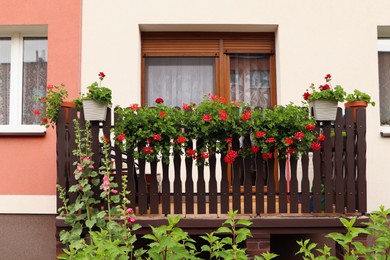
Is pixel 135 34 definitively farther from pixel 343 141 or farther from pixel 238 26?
pixel 343 141

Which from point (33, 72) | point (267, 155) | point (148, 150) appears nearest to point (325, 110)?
point (267, 155)

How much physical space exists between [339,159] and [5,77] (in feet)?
15.5

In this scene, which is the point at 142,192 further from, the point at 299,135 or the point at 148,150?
the point at 299,135

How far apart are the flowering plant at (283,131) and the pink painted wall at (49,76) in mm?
2859

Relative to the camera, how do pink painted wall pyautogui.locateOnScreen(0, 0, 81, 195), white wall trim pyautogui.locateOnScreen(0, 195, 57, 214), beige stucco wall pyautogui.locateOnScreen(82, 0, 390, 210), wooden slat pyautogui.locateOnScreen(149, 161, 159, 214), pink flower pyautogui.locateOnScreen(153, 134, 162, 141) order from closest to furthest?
pink flower pyautogui.locateOnScreen(153, 134, 162, 141)
wooden slat pyautogui.locateOnScreen(149, 161, 159, 214)
white wall trim pyautogui.locateOnScreen(0, 195, 57, 214)
pink painted wall pyautogui.locateOnScreen(0, 0, 81, 195)
beige stucco wall pyautogui.locateOnScreen(82, 0, 390, 210)

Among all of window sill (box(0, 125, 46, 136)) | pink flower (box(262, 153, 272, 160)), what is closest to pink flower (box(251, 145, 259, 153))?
pink flower (box(262, 153, 272, 160))

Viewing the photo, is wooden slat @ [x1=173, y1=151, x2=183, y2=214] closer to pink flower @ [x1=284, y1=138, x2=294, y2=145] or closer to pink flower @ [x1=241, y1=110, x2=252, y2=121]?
pink flower @ [x1=241, y1=110, x2=252, y2=121]

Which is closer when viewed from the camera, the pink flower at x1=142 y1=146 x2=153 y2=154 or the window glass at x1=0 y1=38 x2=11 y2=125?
the pink flower at x1=142 y1=146 x2=153 y2=154

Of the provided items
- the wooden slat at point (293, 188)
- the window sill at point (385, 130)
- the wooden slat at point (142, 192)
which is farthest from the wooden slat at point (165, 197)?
the window sill at point (385, 130)

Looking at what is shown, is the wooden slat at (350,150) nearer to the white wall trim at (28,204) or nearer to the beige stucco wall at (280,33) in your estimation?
the beige stucco wall at (280,33)

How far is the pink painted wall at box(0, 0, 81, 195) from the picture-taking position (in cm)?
667

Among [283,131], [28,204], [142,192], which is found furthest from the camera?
[28,204]

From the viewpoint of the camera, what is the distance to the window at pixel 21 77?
23.3 feet

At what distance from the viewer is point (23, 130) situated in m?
6.80
